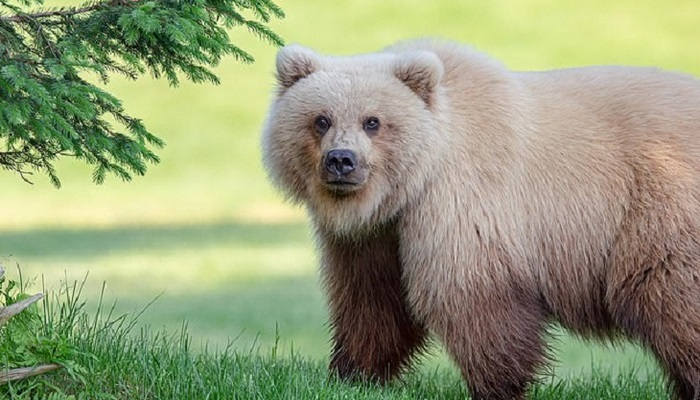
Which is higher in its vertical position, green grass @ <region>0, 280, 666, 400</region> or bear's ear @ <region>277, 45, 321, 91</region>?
bear's ear @ <region>277, 45, 321, 91</region>

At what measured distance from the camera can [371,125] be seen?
4.82 metres

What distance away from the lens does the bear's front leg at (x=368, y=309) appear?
17.4 ft

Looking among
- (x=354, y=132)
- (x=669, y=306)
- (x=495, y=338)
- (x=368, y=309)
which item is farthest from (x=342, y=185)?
(x=669, y=306)


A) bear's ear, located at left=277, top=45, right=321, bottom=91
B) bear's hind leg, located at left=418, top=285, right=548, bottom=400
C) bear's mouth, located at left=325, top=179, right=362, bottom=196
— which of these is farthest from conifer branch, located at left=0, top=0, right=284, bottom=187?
bear's hind leg, located at left=418, top=285, right=548, bottom=400

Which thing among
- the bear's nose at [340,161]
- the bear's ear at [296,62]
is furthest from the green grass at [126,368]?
the bear's ear at [296,62]

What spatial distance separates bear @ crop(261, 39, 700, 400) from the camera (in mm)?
4887

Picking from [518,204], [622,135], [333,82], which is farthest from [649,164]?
[333,82]

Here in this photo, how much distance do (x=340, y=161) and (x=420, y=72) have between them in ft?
1.88

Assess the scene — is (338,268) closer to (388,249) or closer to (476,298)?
(388,249)

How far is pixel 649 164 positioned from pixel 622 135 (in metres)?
0.19

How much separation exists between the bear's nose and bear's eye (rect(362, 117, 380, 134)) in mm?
187

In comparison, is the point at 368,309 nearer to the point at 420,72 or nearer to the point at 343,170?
the point at 343,170

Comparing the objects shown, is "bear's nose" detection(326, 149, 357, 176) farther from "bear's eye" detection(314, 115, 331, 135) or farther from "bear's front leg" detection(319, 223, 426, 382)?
"bear's front leg" detection(319, 223, 426, 382)

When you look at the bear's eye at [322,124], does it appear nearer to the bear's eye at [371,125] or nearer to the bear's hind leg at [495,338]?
the bear's eye at [371,125]
